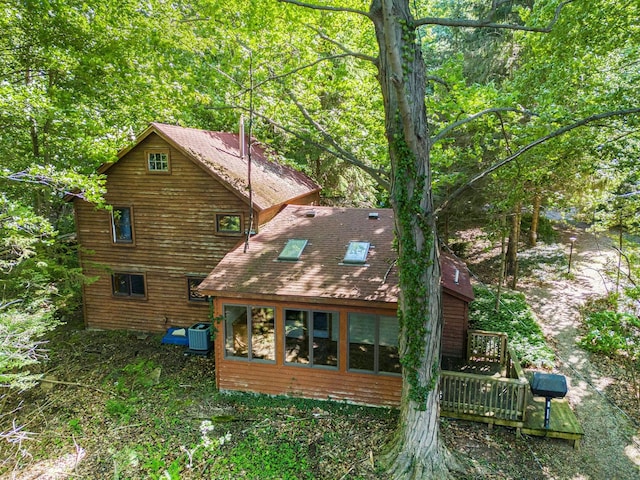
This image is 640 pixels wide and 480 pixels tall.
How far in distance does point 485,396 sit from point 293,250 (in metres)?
5.91

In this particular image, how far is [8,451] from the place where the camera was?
8.48m

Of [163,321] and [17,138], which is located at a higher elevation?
[17,138]

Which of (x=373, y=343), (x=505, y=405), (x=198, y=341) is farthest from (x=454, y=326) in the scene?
(x=198, y=341)

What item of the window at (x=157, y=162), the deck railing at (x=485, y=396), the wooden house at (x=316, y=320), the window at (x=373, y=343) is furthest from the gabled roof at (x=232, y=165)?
the deck railing at (x=485, y=396)

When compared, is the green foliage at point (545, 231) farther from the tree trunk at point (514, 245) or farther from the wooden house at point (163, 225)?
the wooden house at point (163, 225)

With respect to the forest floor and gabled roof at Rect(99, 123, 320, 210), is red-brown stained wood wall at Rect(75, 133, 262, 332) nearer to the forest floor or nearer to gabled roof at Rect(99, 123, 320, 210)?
gabled roof at Rect(99, 123, 320, 210)

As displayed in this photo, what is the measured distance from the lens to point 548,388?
806cm

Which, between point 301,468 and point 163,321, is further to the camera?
point 163,321

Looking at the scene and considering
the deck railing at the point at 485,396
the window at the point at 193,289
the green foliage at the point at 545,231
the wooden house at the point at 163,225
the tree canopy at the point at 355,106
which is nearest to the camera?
the tree canopy at the point at 355,106

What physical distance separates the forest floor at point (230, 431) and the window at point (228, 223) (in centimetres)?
420

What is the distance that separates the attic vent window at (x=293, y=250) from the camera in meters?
10.6

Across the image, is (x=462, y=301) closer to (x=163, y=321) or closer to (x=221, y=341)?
(x=221, y=341)

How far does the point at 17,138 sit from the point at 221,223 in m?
8.91

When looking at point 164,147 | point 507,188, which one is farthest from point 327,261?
point 507,188
